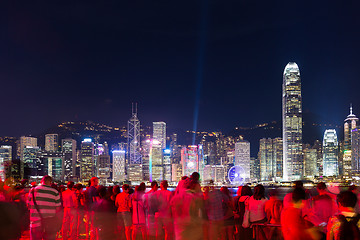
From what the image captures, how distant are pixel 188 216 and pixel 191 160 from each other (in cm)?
17448

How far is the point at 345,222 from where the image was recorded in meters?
5.10

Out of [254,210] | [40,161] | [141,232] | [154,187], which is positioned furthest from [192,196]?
[40,161]

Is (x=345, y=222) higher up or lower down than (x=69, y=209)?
higher up

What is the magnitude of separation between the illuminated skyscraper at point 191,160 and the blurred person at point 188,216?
168 metres

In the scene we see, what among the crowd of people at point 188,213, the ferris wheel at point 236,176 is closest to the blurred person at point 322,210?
the crowd of people at point 188,213

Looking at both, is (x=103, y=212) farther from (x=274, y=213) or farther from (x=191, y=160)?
(x=191, y=160)

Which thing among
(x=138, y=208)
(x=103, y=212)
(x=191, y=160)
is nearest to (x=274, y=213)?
(x=138, y=208)

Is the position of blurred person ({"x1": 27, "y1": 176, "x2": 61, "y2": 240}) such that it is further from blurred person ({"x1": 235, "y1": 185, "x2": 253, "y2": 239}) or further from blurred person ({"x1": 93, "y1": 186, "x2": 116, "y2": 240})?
blurred person ({"x1": 235, "y1": 185, "x2": 253, "y2": 239})

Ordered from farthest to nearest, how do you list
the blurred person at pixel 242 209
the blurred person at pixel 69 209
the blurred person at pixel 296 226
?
the blurred person at pixel 69 209 < the blurred person at pixel 242 209 < the blurred person at pixel 296 226

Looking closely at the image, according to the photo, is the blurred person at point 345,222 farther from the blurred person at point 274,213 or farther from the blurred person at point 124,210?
the blurred person at point 124,210

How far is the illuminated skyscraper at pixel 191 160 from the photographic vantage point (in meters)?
175

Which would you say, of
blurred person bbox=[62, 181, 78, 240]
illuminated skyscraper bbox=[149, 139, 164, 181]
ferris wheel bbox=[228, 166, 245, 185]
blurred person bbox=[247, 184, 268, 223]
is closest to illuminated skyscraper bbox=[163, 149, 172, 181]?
illuminated skyscraper bbox=[149, 139, 164, 181]

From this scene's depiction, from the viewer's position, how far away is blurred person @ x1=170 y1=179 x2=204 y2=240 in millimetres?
6664

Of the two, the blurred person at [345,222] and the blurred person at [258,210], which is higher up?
the blurred person at [345,222]
